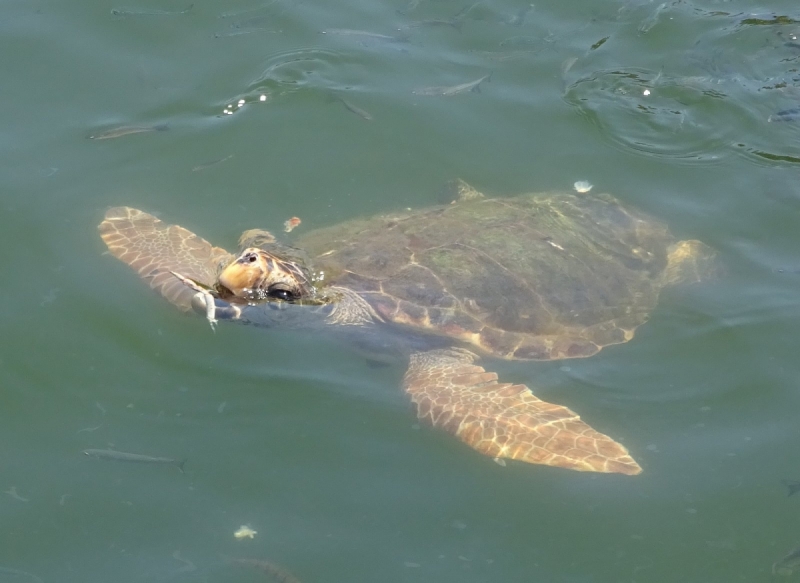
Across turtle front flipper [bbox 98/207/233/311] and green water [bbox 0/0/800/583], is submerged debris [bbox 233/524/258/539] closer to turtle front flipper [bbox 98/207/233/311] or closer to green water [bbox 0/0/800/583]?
green water [bbox 0/0/800/583]

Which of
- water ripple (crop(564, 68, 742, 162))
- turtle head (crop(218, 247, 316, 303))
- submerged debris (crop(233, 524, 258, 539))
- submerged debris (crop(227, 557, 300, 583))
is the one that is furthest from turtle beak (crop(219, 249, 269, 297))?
water ripple (crop(564, 68, 742, 162))

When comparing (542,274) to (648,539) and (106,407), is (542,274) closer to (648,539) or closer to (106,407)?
(648,539)

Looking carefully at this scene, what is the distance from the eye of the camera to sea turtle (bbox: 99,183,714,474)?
6.39m

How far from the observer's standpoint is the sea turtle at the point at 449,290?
639 centimetres

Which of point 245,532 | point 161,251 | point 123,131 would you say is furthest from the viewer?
point 123,131

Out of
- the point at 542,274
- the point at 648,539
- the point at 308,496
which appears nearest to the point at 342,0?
the point at 542,274

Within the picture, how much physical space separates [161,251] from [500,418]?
334 cm

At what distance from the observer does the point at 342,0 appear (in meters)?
10.4

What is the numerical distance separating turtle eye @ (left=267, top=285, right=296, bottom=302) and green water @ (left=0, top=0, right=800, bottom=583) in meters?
0.35

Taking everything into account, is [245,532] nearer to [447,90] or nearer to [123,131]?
[123,131]

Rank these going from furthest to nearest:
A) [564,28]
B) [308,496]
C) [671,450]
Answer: [564,28] < [671,450] < [308,496]

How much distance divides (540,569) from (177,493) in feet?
7.69

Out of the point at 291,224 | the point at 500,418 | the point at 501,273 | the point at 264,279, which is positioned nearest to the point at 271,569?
the point at 500,418

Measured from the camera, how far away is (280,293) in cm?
651
